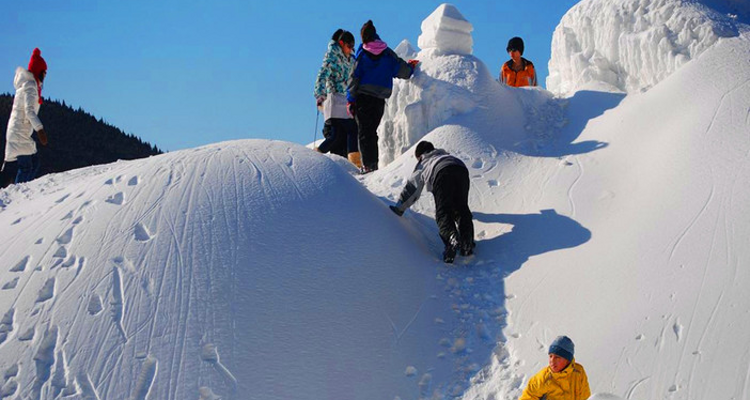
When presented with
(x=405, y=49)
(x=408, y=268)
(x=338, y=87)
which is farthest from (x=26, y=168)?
(x=405, y=49)

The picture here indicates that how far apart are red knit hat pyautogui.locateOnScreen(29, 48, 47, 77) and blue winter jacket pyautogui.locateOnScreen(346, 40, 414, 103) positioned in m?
4.71

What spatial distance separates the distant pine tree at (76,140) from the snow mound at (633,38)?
43.3ft

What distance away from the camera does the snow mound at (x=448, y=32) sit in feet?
36.0

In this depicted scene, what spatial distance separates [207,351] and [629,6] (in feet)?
24.6

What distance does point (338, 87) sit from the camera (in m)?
10.6

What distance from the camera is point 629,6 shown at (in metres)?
10.2

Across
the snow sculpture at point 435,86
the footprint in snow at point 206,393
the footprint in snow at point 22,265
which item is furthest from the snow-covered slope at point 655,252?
the footprint in snow at point 22,265

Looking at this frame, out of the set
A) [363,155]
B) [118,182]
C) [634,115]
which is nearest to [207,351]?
[118,182]

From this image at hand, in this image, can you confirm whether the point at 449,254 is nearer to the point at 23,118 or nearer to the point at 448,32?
the point at 448,32

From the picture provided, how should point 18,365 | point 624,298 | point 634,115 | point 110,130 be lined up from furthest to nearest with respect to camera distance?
point 110,130
point 634,115
point 624,298
point 18,365

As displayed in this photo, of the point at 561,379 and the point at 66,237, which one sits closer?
the point at 561,379

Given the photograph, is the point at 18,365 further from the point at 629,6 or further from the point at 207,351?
the point at 629,6

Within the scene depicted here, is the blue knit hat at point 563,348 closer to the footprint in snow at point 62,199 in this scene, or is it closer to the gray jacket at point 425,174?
the gray jacket at point 425,174

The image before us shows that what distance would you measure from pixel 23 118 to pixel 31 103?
0.24 meters
